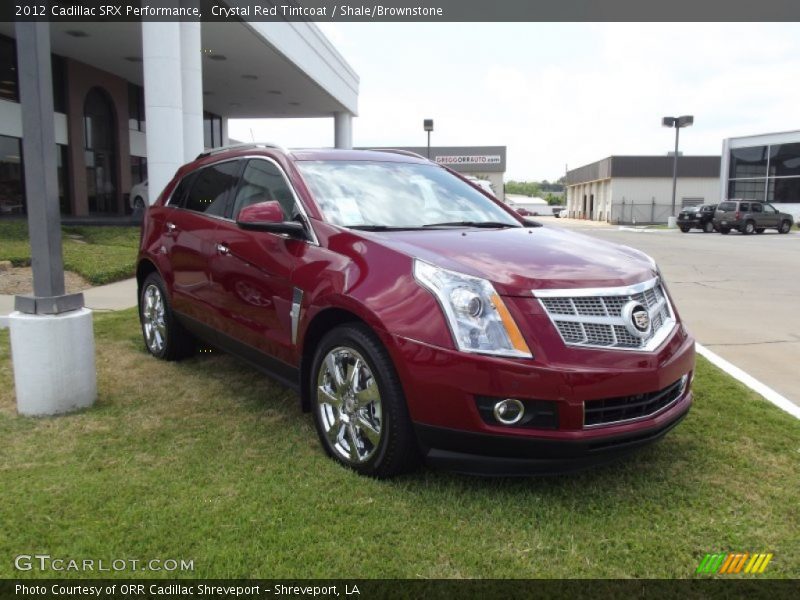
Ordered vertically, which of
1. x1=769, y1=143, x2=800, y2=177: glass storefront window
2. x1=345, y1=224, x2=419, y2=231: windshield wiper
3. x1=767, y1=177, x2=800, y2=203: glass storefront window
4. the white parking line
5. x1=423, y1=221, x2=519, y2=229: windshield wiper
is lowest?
the white parking line

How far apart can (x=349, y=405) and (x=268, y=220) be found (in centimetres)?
115

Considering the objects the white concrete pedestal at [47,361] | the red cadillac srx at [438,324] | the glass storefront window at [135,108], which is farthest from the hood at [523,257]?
the glass storefront window at [135,108]

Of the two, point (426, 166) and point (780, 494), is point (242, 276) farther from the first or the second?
point (780, 494)

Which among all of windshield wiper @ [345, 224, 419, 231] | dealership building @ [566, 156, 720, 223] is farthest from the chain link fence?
windshield wiper @ [345, 224, 419, 231]

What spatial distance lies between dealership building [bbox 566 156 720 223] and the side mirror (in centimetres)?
5462

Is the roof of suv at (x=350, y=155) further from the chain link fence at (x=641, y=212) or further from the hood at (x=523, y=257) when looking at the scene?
the chain link fence at (x=641, y=212)

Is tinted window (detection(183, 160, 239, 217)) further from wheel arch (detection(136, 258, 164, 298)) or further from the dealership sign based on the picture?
the dealership sign

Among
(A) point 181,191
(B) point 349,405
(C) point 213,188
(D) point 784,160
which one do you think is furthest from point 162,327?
(D) point 784,160

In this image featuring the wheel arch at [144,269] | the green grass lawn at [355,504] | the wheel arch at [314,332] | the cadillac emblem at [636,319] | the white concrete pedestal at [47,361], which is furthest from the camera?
the wheel arch at [144,269]

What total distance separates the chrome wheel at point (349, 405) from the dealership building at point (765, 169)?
152 feet

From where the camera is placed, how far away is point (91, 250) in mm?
12000

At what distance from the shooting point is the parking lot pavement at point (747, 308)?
6.12 m

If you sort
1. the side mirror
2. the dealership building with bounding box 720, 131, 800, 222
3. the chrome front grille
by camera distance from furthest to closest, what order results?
1. the dealership building with bounding box 720, 131, 800, 222
2. the side mirror
3. the chrome front grille

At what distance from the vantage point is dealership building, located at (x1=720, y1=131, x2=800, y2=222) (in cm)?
4425
